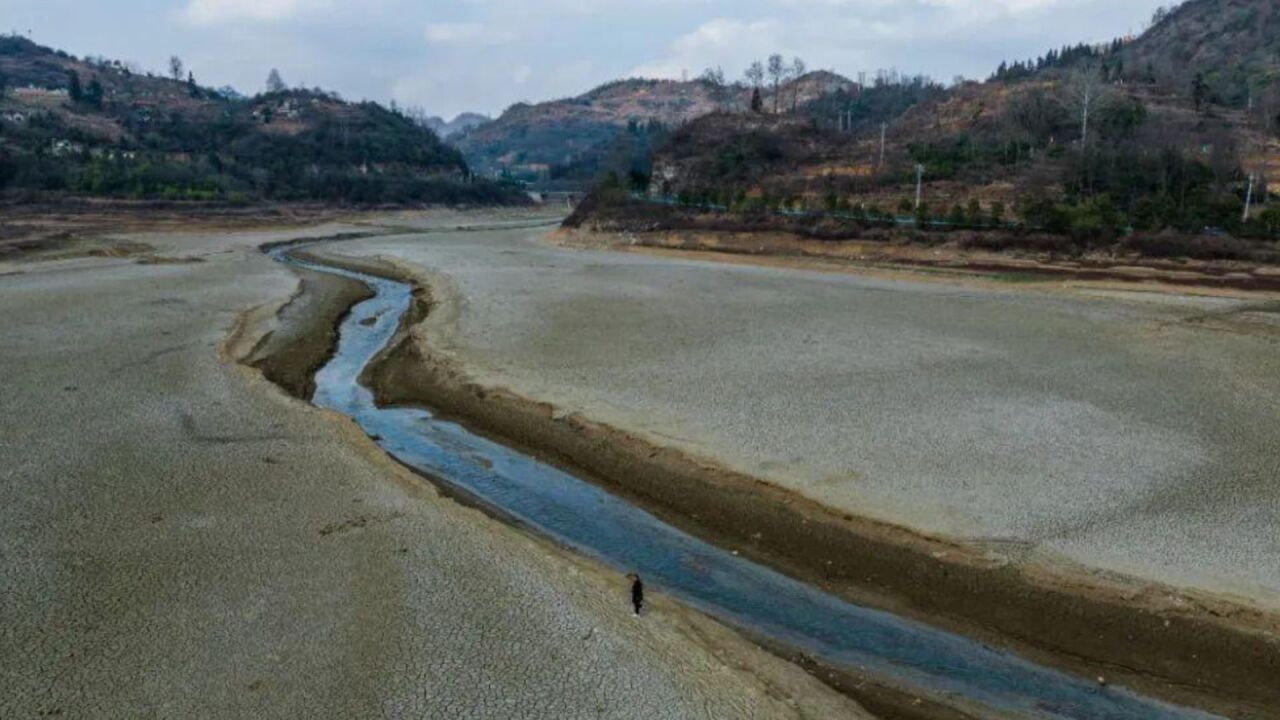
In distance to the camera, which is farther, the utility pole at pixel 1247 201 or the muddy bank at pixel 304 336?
the utility pole at pixel 1247 201

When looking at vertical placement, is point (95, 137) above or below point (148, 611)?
above

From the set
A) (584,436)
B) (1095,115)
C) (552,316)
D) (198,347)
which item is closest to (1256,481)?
(584,436)

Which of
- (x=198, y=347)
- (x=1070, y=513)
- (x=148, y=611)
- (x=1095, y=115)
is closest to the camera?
(x=148, y=611)

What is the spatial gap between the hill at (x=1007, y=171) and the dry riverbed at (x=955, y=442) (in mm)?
17201

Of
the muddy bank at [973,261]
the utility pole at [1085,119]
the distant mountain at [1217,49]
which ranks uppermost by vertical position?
the distant mountain at [1217,49]

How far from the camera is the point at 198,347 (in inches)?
1013

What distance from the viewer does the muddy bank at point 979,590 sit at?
10.8 meters

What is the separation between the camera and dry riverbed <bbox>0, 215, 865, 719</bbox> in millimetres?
9383

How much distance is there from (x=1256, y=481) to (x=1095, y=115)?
6704 cm

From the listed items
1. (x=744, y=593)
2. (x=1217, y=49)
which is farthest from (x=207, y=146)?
(x=1217, y=49)

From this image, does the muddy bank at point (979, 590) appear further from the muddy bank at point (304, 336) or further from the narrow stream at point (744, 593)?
the muddy bank at point (304, 336)

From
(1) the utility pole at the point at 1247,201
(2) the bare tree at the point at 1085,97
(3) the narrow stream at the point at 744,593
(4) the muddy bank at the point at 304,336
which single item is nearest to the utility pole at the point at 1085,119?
(2) the bare tree at the point at 1085,97

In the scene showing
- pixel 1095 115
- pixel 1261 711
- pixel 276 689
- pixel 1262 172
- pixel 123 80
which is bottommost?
pixel 1261 711

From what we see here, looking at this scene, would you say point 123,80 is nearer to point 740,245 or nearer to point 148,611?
point 740,245
